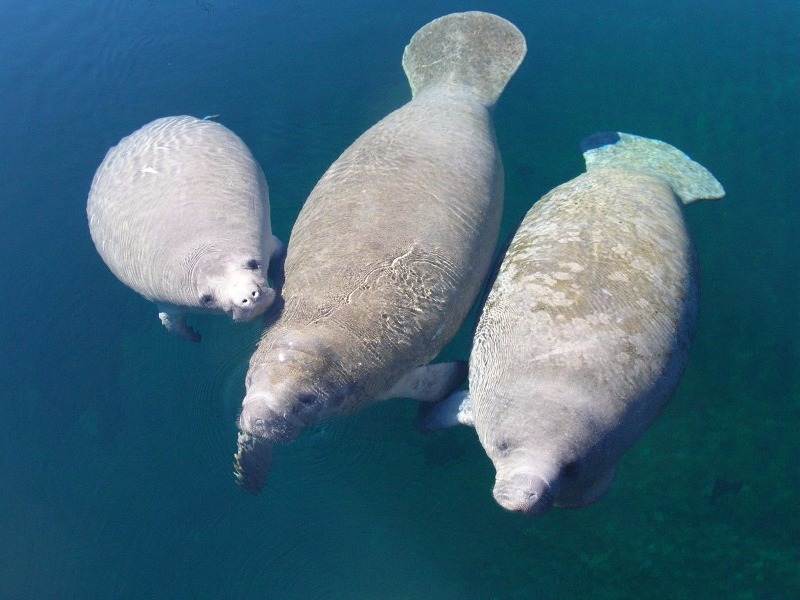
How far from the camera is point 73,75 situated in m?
9.61

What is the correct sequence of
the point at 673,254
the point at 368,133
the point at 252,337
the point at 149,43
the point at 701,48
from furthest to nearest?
the point at 149,43
the point at 701,48
the point at 368,133
the point at 252,337
the point at 673,254

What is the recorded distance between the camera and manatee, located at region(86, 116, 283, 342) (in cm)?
486

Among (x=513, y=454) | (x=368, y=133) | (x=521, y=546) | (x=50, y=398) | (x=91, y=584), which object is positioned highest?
(x=368, y=133)

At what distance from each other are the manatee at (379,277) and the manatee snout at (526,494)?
4.27 ft

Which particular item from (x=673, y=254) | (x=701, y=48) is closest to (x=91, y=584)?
(x=673, y=254)

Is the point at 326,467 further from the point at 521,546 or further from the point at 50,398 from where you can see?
the point at 50,398

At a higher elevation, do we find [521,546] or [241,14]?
[241,14]

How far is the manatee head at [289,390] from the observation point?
13.5 ft

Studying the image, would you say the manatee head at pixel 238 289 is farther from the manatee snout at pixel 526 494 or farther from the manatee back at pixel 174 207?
the manatee snout at pixel 526 494

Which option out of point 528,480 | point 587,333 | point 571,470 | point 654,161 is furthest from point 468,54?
point 528,480

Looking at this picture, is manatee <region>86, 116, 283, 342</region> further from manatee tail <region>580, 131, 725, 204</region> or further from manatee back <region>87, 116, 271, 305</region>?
manatee tail <region>580, 131, 725, 204</region>

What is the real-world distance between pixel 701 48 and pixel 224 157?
23.5 ft

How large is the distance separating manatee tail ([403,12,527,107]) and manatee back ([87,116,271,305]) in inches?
98.0

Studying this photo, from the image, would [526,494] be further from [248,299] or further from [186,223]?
[186,223]
